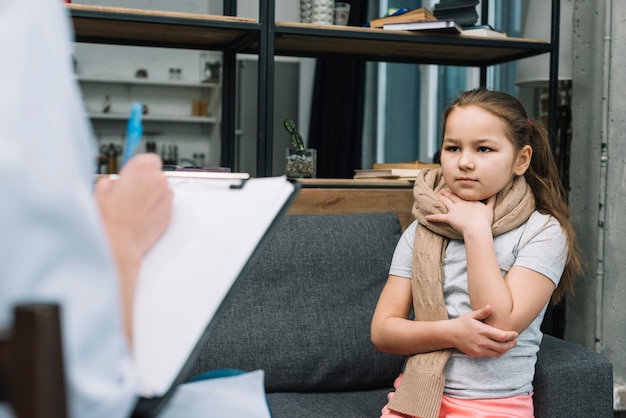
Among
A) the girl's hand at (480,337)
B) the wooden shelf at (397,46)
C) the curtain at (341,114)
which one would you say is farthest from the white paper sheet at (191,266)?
the curtain at (341,114)

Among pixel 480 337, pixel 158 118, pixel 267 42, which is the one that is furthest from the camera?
A: pixel 158 118

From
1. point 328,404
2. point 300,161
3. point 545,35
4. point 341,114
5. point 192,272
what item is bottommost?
point 328,404

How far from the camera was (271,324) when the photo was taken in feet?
5.97

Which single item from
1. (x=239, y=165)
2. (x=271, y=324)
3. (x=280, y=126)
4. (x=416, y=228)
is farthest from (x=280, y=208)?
(x=239, y=165)

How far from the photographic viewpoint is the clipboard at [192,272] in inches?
27.1

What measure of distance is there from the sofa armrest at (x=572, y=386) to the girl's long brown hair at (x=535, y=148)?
20 cm

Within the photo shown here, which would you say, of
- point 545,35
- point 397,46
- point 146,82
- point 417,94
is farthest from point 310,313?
point 146,82

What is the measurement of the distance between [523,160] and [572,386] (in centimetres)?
48

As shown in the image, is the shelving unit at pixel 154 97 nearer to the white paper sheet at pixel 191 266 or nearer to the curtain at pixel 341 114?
the curtain at pixel 341 114

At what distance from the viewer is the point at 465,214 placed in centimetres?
154

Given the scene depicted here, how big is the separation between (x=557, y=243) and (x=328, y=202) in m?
0.83

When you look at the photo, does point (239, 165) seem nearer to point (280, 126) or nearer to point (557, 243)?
point (280, 126)

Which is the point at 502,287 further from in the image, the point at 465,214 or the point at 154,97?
the point at 154,97

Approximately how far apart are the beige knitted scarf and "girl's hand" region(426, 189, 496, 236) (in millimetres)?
17
